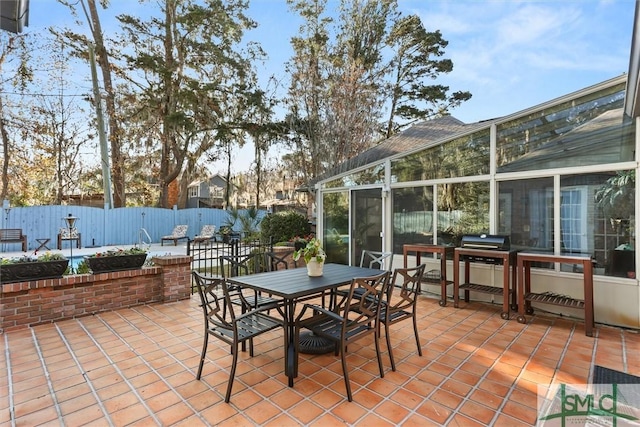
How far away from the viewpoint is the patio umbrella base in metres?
3.01

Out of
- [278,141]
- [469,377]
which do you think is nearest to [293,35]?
[278,141]

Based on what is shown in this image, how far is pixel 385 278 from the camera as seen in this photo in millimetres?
2648

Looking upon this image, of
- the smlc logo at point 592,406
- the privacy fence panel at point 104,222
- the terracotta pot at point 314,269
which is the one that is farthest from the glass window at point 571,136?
the privacy fence panel at point 104,222

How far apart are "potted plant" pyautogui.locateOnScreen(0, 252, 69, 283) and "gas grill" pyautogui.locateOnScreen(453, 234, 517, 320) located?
5.22m

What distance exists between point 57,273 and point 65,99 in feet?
40.5

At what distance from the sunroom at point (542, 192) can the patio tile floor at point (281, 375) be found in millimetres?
731

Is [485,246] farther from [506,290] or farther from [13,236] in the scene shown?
[13,236]

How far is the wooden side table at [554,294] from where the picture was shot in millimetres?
3512

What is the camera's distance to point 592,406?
2166 millimetres

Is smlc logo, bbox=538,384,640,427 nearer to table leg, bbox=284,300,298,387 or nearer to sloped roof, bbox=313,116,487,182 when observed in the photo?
table leg, bbox=284,300,298,387

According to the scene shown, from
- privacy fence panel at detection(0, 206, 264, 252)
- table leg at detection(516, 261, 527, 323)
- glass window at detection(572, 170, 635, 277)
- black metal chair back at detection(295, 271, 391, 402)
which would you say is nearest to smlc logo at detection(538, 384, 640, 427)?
black metal chair back at detection(295, 271, 391, 402)

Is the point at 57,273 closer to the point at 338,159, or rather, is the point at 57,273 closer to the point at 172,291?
the point at 172,291

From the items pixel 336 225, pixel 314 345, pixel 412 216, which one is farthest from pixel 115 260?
pixel 412 216

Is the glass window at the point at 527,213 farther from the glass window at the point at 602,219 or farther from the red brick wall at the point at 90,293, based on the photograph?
the red brick wall at the point at 90,293
